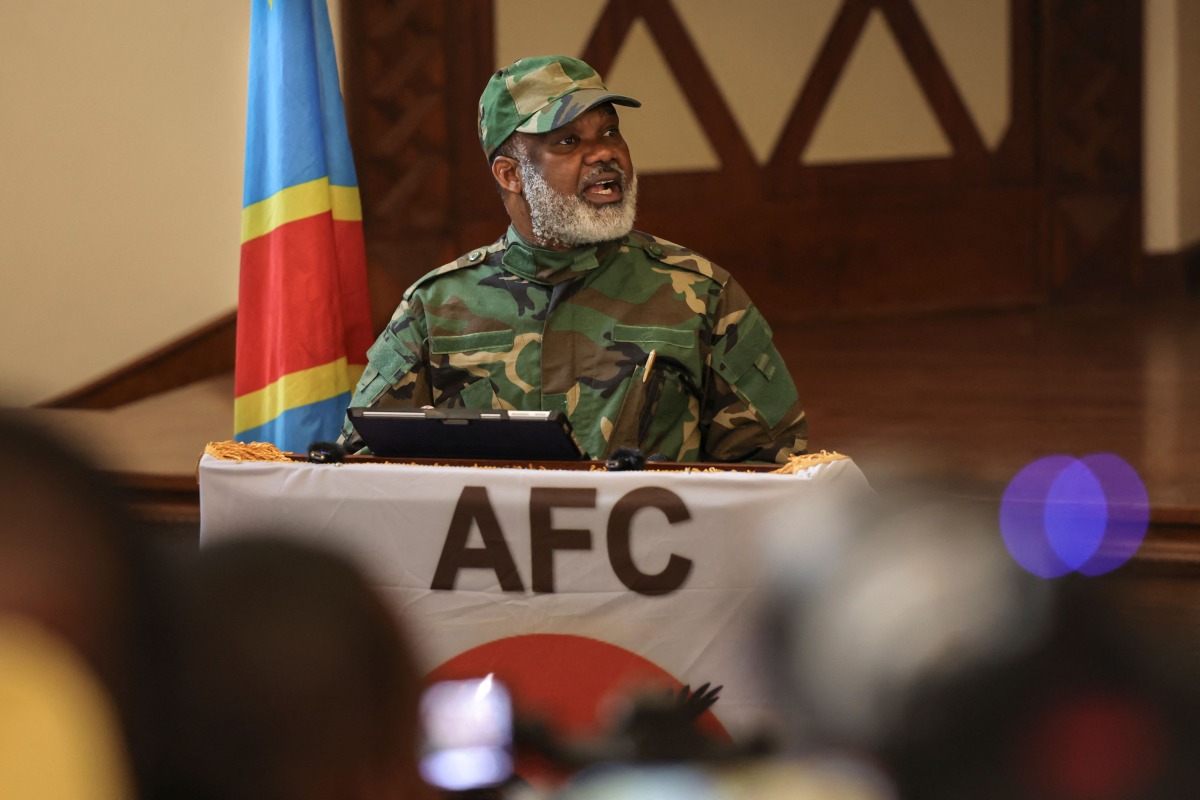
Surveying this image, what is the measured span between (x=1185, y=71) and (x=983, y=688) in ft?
22.6

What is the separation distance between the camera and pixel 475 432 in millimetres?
1524

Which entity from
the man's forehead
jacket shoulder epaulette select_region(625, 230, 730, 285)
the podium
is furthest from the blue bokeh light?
the man's forehead

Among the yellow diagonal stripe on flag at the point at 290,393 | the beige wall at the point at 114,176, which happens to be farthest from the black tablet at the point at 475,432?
the beige wall at the point at 114,176

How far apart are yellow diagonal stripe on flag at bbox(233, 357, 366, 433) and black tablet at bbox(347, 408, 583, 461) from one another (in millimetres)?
1221

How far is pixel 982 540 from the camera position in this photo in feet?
2.02

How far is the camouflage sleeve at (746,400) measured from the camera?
2.25 metres

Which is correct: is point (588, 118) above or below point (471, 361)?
above

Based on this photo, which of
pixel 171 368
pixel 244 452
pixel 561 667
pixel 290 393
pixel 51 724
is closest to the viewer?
pixel 51 724

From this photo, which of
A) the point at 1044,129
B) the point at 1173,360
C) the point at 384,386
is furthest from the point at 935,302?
the point at 384,386

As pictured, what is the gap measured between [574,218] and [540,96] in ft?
0.73

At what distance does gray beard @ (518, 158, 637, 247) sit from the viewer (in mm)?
2295

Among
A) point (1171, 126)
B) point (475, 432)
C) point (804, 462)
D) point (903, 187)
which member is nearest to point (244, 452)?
point (475, 432)

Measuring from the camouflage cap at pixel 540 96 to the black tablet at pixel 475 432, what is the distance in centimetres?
88

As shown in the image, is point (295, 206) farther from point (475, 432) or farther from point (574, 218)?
point (475, 432)
